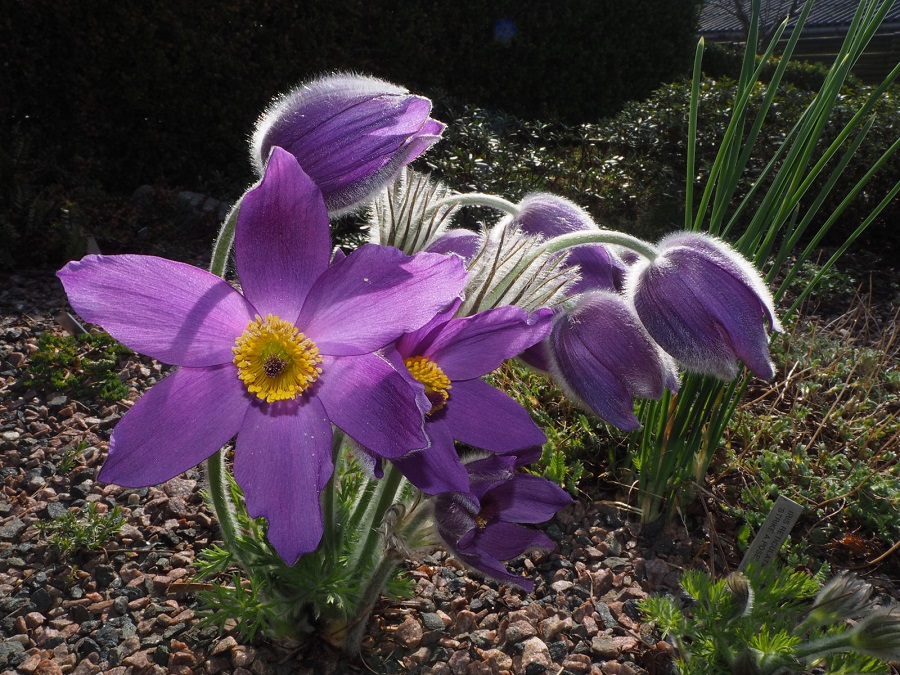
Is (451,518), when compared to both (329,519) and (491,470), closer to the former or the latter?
(491,470)

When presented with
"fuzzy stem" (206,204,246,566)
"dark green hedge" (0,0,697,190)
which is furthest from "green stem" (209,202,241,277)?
"dark green hedge" (0,0,697,190)

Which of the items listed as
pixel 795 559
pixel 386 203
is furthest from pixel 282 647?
pixel 795 559

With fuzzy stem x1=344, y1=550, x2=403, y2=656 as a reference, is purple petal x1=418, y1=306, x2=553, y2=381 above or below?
above

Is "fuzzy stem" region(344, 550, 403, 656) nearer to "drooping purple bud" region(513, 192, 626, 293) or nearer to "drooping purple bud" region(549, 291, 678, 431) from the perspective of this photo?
"drooping purple bud" region(549, 291, 678, 431)

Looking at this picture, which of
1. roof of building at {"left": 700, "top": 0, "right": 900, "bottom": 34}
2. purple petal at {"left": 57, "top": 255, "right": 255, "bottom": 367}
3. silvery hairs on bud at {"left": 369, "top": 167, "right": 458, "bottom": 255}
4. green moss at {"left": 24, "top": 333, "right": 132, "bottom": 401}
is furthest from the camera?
roof of building at {"left": 700, "top": 0, "right": 900, "bottom": 34}

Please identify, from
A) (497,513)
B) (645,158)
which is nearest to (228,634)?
(497,513)

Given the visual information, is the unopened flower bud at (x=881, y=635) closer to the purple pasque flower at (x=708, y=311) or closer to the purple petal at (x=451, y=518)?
the purple pasque flower at (x=708, y=311)
